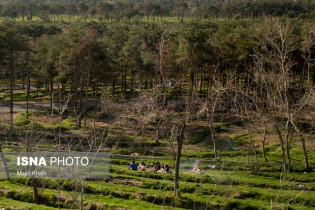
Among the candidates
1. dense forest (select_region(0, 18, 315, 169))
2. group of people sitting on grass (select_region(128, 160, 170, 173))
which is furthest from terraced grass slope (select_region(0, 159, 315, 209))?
dense forest (select_region(0, 18, 315, 169))

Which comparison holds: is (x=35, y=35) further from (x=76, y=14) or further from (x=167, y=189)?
(x=76, y=14)

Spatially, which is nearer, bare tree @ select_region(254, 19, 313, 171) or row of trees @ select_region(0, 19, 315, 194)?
bare tree @ select_region(254, 19, 313, 171)

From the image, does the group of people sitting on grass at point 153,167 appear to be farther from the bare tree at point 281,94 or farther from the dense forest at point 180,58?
the dense forest at point 180,58

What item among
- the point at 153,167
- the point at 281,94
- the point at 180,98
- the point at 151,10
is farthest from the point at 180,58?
the point at 151,10

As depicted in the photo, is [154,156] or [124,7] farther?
[124,7]

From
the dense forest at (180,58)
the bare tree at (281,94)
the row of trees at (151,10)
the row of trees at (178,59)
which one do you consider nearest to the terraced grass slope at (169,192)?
the bare tree at (281,94)

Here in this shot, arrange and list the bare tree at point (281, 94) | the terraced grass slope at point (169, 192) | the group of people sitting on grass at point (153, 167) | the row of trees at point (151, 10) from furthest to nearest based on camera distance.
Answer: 1. the row of trees at point (151, 10)
2. the group of people sitting on grass at point (153, 167)
3. the bare tree at point (281, 94)
4. the terraced grass slope at point (169, 192)

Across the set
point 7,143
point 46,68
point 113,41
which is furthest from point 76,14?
point 7,143

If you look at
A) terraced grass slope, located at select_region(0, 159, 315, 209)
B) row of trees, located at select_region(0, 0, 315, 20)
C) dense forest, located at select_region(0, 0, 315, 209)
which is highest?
row of trees, located at select_region(0, 0, 315, 20)

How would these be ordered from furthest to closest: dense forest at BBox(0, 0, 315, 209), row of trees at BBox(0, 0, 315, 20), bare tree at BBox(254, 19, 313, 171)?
row of trees at BBox(0, 0, 315, 20), dense forest at BBox(0, 0, 315, 209), bare tree at BBox(254, 19, 313, 171)

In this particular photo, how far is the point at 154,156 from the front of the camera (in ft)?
151

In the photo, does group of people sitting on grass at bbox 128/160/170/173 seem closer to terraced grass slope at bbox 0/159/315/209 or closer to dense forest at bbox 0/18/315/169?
terraced grass slope at bbox 0/159/315/209

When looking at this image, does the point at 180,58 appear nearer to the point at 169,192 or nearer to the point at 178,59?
the point at 178,59

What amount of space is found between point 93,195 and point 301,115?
23.7m
